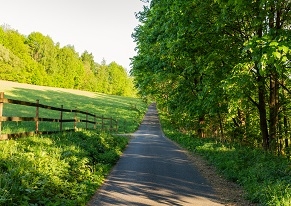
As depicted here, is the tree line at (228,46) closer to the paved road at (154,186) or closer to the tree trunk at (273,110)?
the tree trunk at (273,110)

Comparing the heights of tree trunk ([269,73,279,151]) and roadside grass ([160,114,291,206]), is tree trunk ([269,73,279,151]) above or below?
above

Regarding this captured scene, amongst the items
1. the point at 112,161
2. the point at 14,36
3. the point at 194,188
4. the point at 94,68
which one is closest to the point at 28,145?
the point at 112,161

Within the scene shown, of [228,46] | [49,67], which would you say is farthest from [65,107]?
[49,67]

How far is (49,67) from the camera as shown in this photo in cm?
8862

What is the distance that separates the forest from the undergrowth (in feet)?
167

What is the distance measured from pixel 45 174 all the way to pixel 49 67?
286ft

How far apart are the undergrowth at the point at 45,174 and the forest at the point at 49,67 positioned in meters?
51.0

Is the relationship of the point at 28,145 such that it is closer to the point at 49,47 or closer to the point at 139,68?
the point at 139,68

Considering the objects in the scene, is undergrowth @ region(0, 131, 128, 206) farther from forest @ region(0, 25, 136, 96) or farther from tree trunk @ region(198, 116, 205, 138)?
forest @ region(0, 25, 136, 96)

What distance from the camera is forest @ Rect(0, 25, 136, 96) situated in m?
72.3

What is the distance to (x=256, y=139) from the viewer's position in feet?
63.5

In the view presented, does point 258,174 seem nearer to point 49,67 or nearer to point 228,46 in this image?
point 228,46

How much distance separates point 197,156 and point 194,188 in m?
6.94

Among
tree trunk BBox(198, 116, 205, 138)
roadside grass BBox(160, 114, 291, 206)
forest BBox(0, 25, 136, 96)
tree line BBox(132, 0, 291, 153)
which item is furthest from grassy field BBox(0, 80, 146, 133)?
roadside grass BBox(160, 114, 291, 206)
